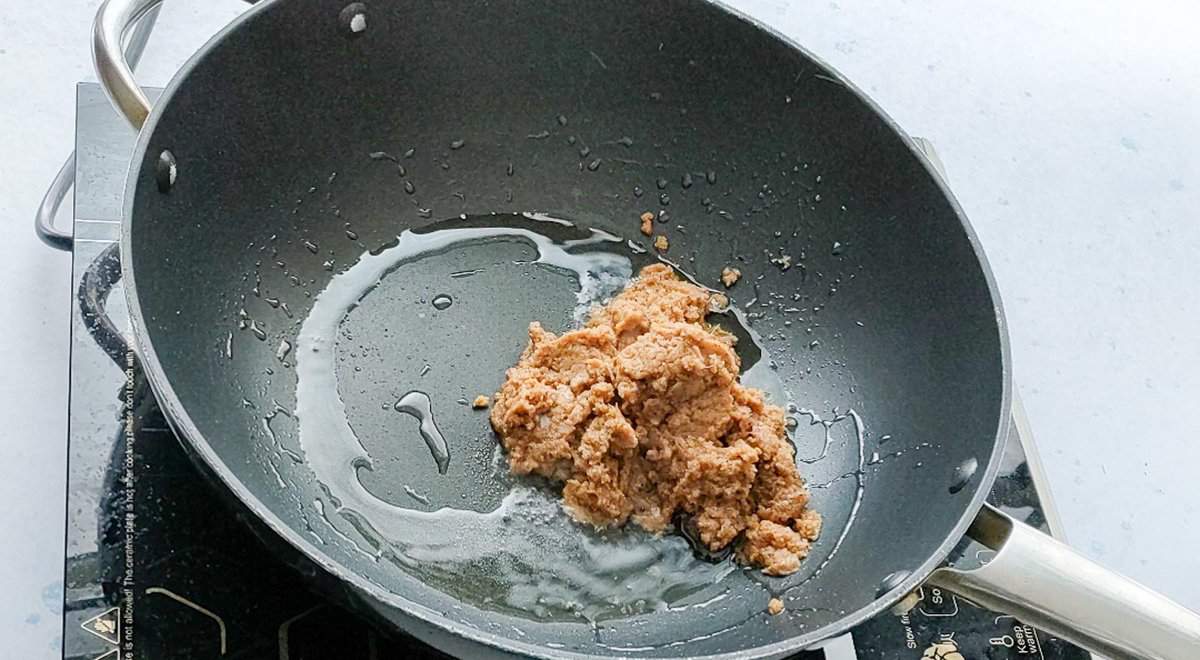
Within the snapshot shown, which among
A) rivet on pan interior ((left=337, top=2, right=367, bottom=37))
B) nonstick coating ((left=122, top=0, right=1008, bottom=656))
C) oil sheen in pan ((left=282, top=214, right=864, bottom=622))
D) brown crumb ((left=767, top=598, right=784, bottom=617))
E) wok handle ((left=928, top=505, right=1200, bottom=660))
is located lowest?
wok handle ((left=928, top=505, right=1200, bottom=660))

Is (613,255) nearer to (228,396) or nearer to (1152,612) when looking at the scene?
(228,396)

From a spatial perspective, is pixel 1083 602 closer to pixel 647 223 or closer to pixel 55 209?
pixel 647 223

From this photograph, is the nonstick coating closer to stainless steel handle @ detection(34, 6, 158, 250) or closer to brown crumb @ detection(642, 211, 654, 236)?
brown crumb @ detection(642, 211, 654, 236)

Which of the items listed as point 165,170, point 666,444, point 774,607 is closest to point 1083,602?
point 774,607

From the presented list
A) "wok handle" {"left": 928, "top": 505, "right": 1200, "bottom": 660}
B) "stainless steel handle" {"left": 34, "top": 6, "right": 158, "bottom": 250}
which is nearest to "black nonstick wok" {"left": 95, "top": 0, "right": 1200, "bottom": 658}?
"wok handle" {"left": 928, "top": 505, "right": 1200, "bottom": 660}

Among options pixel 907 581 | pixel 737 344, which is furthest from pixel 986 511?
pixel 737 344

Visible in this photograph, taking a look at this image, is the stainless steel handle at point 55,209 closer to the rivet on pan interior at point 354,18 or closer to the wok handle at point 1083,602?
the rivet on pan interior at point 354,18
